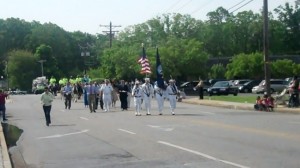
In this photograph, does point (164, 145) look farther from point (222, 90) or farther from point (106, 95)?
point (222, 90)

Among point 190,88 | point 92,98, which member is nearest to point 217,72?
point 190,88

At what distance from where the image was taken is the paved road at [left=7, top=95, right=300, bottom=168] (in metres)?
12.9

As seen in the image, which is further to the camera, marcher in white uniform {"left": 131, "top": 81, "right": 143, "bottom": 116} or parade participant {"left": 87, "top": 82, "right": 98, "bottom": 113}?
parade participant {"left": 87, "top": 82, "right": 98, "bottom": 113}

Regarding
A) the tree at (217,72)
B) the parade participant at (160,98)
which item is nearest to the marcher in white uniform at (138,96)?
the parade participant at (160,98)

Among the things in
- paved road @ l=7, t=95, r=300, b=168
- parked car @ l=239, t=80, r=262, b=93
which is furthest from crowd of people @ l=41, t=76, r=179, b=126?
parked car @ l=239, t=80, r=262, b=93

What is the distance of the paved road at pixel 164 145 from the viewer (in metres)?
12.9

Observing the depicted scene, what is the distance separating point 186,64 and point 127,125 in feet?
153

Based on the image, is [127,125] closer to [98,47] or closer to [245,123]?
[245,123]

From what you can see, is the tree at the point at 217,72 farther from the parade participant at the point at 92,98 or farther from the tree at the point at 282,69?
the parade participant at the point at 92,98

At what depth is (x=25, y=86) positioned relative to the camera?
131 meters

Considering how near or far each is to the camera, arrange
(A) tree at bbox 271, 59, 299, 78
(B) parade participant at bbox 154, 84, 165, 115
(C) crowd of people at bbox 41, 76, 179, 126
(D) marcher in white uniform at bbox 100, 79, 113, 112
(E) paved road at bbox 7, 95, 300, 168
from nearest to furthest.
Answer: (E) paved road at bbox 7, 95, 300, 168 < (C) crowd of people at bbox 41, 76, 179, 126 < (B) parade participant at bbox 154, 84, 165, 115 < (D) marcher in white uniform at bbox 100, 79, 113, 112 < (A) tree at bbox 271, 59, 299, 78

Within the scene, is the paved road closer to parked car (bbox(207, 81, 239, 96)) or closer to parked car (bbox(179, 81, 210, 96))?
parked car (bbox(207, 81, 239, 96))

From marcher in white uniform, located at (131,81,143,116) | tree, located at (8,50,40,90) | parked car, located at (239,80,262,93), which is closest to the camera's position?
marcher in white uniform, located at (131,81,143,116)

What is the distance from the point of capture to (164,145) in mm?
16109
